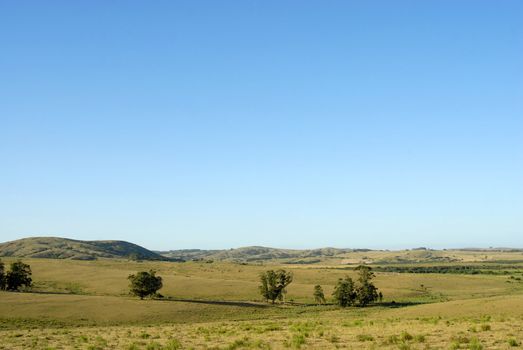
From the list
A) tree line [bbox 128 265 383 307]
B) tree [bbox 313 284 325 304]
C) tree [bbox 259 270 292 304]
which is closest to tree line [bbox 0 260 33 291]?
tree line [bbox 128 265 383 307]

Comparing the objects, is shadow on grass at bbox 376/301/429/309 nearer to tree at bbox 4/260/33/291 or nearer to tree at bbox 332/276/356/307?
tree at bbox 332/276/356/307

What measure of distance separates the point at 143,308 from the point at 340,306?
30336 millimetres

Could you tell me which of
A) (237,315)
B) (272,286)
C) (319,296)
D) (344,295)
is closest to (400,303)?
(344,295)

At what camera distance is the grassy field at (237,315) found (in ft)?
91.0

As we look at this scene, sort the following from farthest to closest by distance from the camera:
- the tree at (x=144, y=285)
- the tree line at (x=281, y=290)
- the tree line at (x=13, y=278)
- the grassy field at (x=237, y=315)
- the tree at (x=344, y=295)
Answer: the tree at (x=344, y=295) → the tree line at (x=13, y=278) → the tree line at (x=281, y=290) → the tree at (x=144, y=285) → the grassy field at (x=237, y=315)

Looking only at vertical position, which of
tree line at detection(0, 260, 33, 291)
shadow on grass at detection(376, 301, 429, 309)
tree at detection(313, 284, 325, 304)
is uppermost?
tree line at detection(0, 260, 33, 291)

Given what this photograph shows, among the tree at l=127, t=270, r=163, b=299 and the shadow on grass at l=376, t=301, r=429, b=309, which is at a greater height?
the tree at l=127, t=270, r=163, b=299

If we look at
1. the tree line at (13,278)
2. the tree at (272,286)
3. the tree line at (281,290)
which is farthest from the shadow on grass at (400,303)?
the tree line at (13,278)

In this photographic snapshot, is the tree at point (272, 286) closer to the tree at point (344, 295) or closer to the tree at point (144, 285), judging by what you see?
the tree at point (344, 295)

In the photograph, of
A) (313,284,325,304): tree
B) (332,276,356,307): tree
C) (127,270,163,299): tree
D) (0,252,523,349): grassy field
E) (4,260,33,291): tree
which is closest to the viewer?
(0,252,523,349): grassy field

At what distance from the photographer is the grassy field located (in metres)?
27.7

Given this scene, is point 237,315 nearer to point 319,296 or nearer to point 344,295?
point 344,295

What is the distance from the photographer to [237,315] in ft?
204

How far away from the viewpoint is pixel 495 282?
11712 cm
